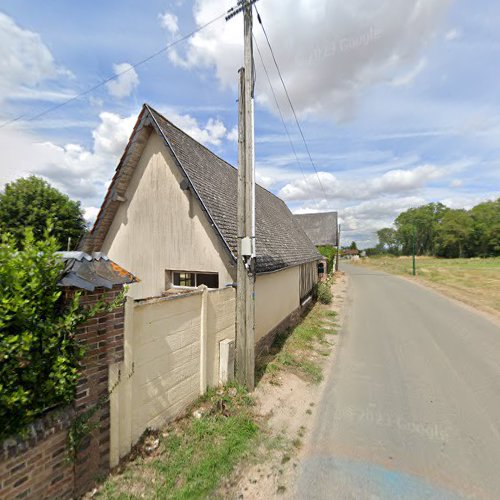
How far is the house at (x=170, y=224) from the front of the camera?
22.1 ft

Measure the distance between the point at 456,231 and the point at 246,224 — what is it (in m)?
88.4

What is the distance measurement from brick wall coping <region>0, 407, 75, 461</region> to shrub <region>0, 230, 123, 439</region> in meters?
0.07

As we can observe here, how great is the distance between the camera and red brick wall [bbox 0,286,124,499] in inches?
99.8

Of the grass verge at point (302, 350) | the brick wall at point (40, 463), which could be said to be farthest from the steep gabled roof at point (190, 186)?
the brick wall at point (40, 463)

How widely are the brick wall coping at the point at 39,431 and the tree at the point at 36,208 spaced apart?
19.0 meters

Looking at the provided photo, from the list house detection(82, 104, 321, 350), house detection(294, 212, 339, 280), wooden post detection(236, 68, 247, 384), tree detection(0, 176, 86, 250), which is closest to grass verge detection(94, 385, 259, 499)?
wooden post detection(236, 68, 247, 384)

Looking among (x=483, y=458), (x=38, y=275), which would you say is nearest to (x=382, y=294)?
(x=483, y=458)

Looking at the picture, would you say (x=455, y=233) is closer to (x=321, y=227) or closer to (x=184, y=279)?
(x=321, y=227)

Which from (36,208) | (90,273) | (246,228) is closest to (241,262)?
(246,228)

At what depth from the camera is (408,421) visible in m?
4.67

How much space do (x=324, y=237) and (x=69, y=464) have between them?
39.9m

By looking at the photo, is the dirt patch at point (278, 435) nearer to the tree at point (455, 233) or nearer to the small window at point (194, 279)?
the small window at point (194, 279)

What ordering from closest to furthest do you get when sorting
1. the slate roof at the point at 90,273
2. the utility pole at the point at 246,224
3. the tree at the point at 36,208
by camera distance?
the slate roof at the point at 90,273, the utility pole at the point at 246,224, the tree at the point at 36,208

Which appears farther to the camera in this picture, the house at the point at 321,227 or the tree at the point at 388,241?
the tree at the point at 388,241
